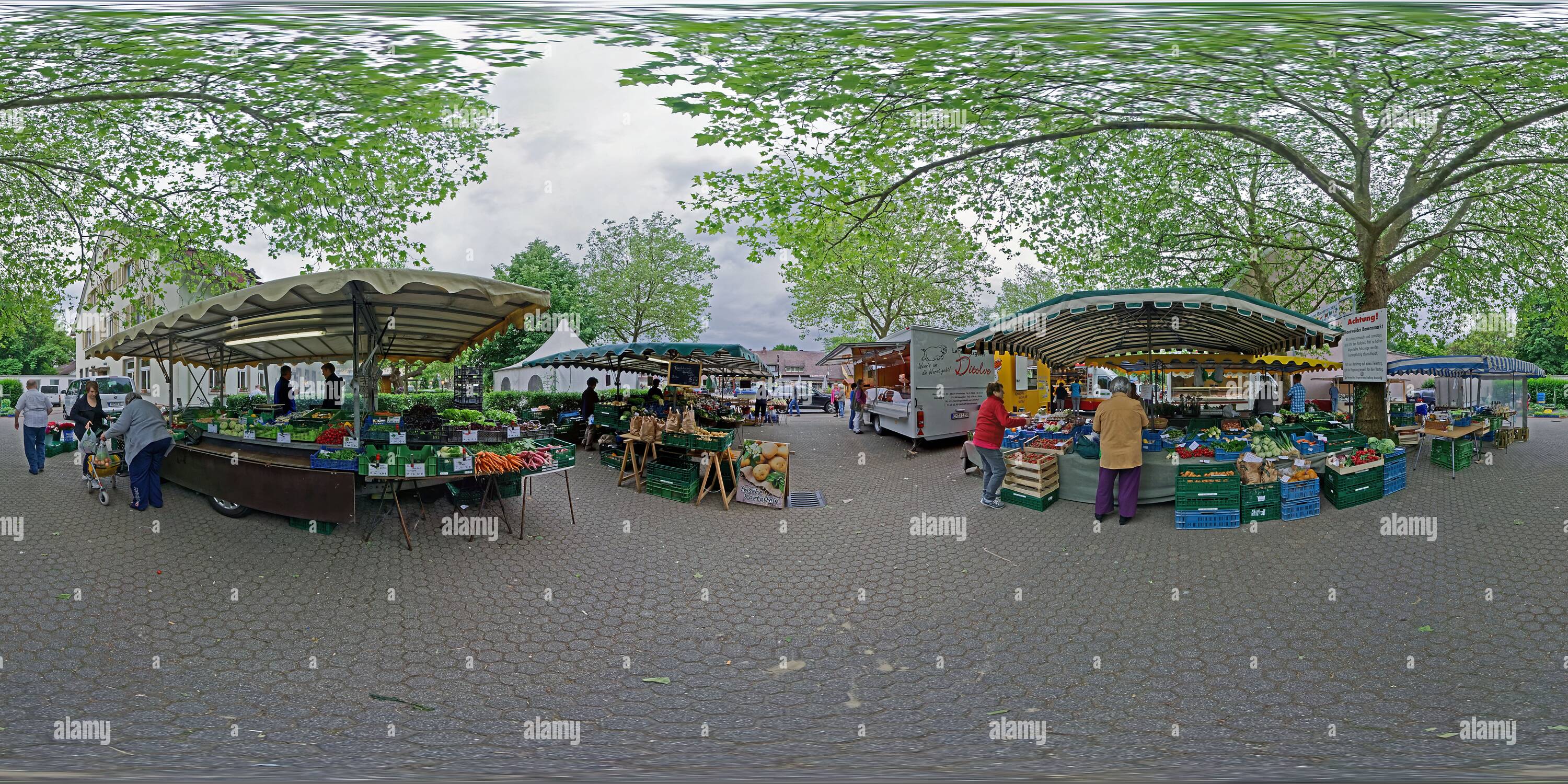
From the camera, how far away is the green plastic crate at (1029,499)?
4402 mm

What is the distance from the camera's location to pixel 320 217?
10.9 feet

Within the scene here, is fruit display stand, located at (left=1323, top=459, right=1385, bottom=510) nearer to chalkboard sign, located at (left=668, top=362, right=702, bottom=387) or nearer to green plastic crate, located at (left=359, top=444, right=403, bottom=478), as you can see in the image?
green plastic crate, located at (left=359, top=444, right=403, bottom=478)

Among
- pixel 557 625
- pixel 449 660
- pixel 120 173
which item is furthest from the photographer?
pixel 120 173

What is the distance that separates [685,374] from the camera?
8.37 metres

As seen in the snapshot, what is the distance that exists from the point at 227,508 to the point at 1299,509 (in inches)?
268

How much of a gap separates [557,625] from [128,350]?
18.0 ft

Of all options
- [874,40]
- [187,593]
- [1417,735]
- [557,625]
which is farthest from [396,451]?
[1417,735]

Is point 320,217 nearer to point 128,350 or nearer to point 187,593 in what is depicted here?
point 187,593

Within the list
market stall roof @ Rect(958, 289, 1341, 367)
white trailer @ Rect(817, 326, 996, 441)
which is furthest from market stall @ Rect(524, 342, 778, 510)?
market stall roof @ Rect(958, 289, 1341, 367)

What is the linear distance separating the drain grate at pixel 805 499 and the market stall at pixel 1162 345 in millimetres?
1765

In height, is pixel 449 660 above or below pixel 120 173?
below

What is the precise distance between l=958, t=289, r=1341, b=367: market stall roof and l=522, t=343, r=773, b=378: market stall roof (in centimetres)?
341

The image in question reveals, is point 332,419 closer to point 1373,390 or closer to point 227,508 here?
point 227,508
